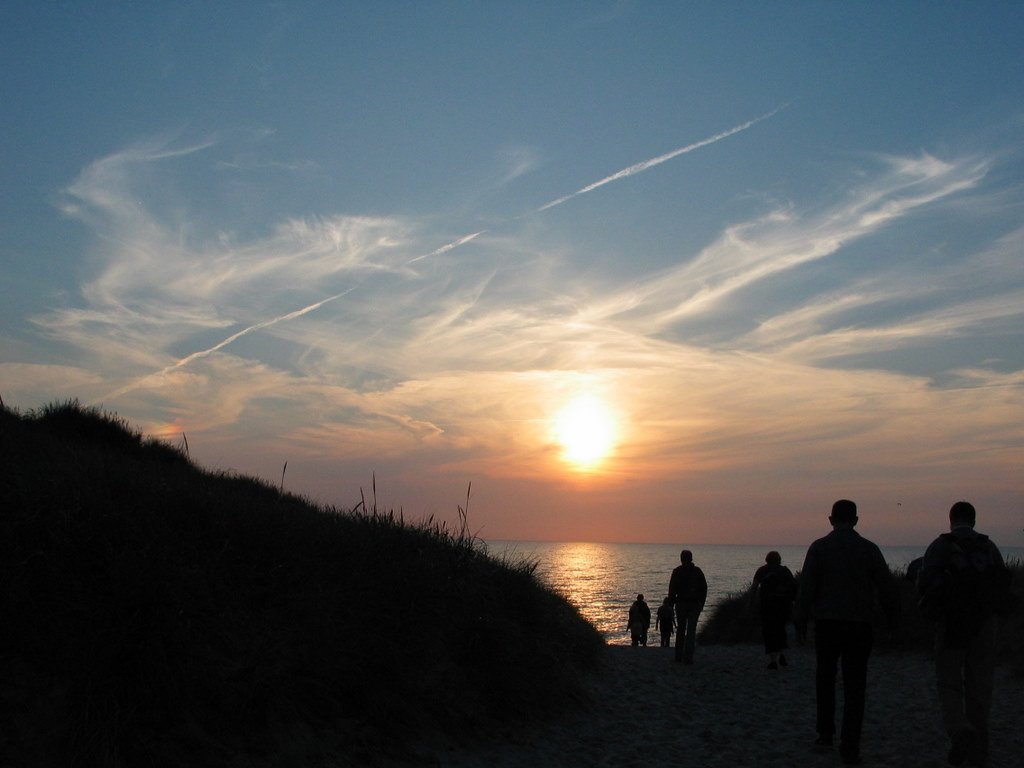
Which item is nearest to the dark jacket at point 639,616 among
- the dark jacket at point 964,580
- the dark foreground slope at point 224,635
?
the dark foreground slope at point 224,635

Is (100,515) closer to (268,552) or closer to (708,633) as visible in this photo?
(268,552)

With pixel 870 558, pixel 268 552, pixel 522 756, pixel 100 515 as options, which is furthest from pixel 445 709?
pixel 870 558

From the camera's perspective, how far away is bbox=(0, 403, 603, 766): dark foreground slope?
226 inches

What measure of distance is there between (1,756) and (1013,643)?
1443 centimetres

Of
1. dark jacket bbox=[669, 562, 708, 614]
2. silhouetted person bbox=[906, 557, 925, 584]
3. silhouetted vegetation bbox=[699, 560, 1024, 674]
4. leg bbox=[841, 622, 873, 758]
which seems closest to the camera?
leg bbox=[841, 622, 873, 758]

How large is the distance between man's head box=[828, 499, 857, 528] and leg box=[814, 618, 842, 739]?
98cm

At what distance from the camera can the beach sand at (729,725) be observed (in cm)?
771

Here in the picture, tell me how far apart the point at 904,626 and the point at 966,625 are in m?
11.2

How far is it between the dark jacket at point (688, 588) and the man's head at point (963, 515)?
7.36 m

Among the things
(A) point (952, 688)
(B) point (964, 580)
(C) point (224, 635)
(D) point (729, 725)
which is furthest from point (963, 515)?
(C) point (224, 635)

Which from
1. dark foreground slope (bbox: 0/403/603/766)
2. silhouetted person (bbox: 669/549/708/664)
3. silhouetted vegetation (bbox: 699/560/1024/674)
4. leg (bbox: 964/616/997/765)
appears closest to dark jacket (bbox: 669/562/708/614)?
silhouetted person (bbox: 669/549/708/664)

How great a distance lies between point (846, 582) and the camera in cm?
755

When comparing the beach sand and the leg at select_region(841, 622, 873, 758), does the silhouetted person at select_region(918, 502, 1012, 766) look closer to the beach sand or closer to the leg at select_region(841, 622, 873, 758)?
the beach sand

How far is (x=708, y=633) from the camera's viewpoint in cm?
2388
